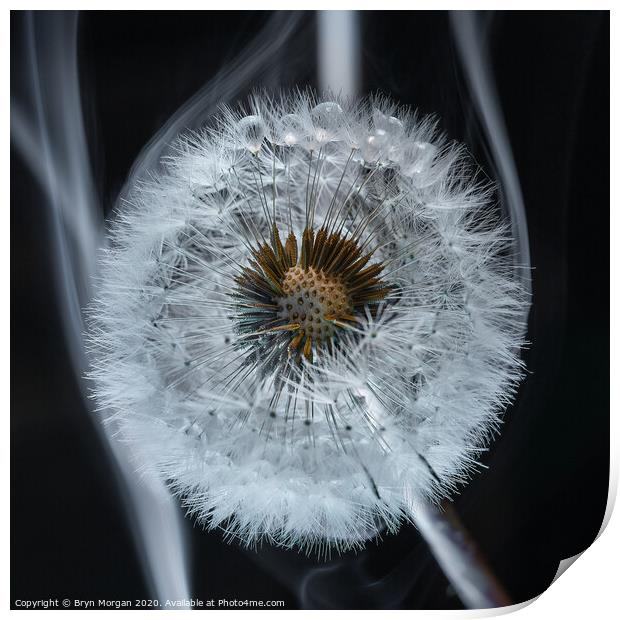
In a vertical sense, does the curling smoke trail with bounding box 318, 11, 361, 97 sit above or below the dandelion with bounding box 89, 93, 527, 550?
above

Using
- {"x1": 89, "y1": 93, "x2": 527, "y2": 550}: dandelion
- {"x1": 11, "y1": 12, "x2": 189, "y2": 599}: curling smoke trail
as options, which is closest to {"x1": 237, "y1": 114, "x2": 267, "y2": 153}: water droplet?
{"x1": 89, "y1": 93, "x2": 527, "y2": 550}: dandelion

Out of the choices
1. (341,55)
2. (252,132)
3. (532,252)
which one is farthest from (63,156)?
(532,252)

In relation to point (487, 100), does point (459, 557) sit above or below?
below

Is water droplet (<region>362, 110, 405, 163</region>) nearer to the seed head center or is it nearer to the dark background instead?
the dark background

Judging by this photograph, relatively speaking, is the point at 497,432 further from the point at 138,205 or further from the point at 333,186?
Answer: the point at 138,205

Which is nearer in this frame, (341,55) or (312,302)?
(312,302)

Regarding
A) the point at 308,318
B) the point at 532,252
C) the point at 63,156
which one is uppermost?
the point at 63,156

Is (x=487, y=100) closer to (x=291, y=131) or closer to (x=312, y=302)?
(x=291, y=131)
